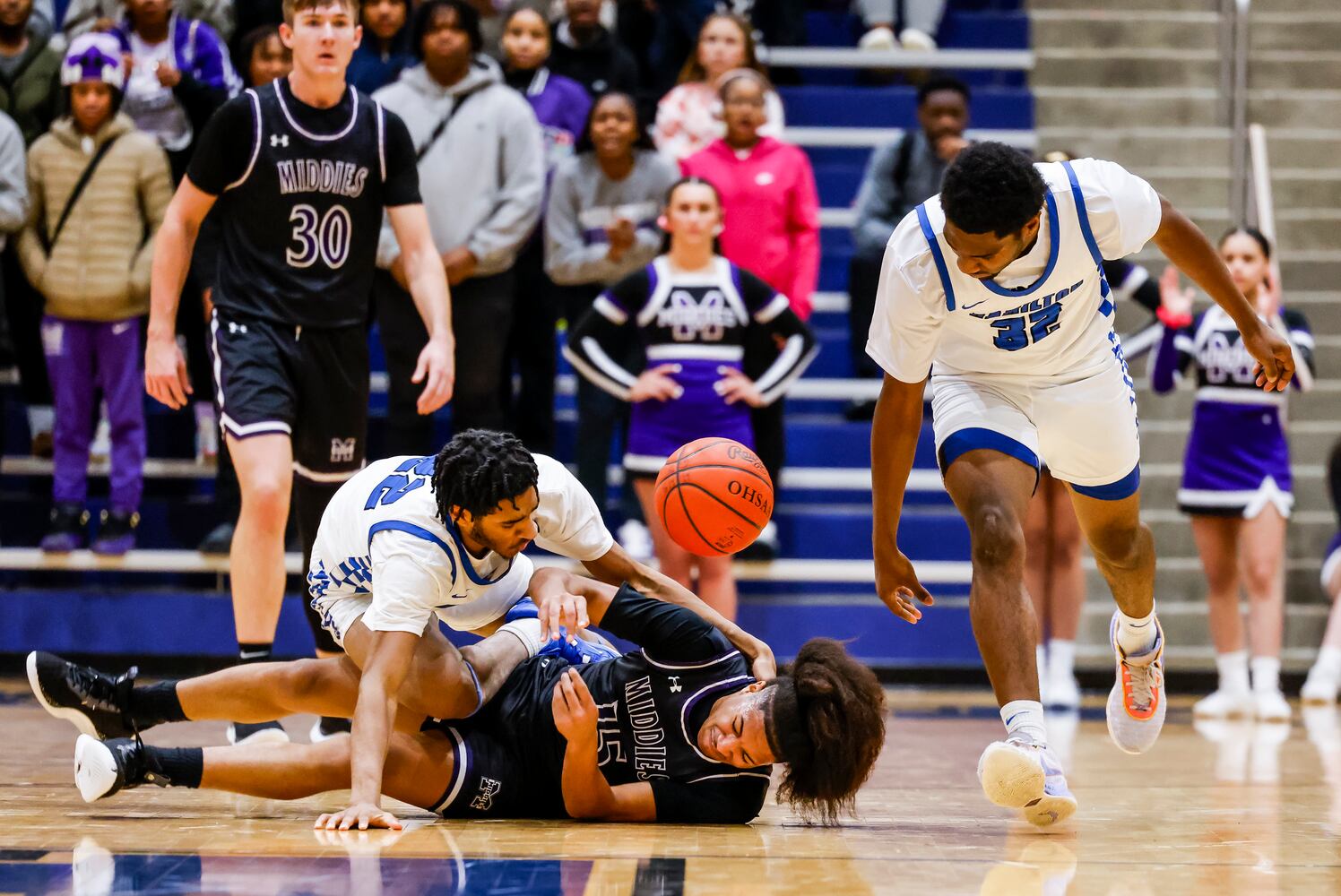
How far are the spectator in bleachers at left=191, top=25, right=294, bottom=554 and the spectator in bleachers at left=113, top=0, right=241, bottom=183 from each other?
0.53 feet

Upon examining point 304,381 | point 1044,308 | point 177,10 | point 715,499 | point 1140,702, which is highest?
point 177,10

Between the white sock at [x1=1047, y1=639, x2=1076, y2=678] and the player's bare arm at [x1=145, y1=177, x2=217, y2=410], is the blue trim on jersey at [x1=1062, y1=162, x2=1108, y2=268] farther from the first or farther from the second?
the white sock at [x1=1047, y1=639, x2=1076, y2=678]

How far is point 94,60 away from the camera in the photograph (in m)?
7.09

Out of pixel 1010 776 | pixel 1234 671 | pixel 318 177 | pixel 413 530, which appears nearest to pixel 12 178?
pixel 318 177

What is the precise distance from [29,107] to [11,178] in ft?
2.05

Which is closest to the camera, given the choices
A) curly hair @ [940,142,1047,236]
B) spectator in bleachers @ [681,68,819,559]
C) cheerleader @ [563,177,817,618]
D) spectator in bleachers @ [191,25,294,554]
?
curly hair @ [940,142,1047,236]

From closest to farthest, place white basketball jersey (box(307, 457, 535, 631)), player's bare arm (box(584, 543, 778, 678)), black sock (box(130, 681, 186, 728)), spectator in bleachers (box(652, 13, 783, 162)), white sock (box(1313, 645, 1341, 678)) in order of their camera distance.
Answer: white basketball jersey (box(307, 457, 535, 631)) < player's bare arm (box(584, 543, 778, 678)) < black sock (box(130, 681, 186, 728)) < white sock (box(1313, 645, 1341, 678)) < spectator in bleachers (box(652, 13, 783, 162))

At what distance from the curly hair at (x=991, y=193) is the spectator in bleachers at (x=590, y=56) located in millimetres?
4814

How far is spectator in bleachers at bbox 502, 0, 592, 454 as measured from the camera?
7465mm

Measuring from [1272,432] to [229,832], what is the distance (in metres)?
5.09

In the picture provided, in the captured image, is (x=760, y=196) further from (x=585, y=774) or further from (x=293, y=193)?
(x=585, y=774)

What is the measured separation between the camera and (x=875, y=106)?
951cm

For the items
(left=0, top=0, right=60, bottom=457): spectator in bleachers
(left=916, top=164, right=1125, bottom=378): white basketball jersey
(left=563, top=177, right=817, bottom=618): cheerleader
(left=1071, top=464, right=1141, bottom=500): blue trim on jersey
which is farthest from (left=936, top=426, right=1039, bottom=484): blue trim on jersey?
(left=0, top=0, right=60, bottom=457): spectator in bleachers

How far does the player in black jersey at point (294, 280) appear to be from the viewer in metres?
4.82
